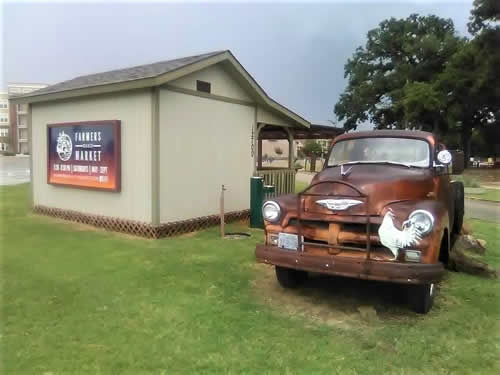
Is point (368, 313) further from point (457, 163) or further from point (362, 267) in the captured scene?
point (457, 163)

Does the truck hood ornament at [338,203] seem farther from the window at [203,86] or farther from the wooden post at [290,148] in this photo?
the wooden post at [290,148]

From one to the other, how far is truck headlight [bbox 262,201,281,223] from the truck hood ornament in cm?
55

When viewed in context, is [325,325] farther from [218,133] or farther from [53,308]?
[218,133]

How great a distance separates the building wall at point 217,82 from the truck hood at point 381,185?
171 inches

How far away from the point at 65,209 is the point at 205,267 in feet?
16.9

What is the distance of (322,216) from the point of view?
4133mm

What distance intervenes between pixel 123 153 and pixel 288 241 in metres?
4.88

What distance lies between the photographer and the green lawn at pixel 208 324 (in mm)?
3125

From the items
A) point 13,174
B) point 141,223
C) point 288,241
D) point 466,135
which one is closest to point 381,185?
point 288,241

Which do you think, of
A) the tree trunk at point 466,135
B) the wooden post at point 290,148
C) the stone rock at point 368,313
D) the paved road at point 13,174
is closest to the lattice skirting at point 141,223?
the wooden post at point 290,148

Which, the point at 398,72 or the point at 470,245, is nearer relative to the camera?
the point at 470,245

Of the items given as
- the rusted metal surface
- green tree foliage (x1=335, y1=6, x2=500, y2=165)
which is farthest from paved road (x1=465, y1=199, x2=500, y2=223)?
green tree foliage (x1=335, y1=6, x2=500, y2=165)

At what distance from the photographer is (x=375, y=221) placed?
3.85m

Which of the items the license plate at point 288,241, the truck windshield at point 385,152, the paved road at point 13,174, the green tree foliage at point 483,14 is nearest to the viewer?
the license plate at point 288,241
